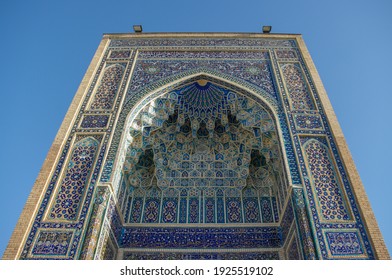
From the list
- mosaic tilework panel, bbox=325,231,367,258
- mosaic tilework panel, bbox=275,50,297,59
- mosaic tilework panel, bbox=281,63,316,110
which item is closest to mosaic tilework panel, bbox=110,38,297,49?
mosaic tilework panel, bbox=275,50,297,59

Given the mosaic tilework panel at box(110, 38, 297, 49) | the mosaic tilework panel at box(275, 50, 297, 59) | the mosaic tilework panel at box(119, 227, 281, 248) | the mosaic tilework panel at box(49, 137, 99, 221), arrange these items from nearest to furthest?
the mosaic tilework panel at box(49, 137, 99, 221) < the mosaic tilework panel at box(119, 227, 281, 248) < the mosaic tilework panel at box(275, 50, 297, 59) < the mosaic tilework panel at box(110, 38, 297, 49)

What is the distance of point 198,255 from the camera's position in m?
5.59

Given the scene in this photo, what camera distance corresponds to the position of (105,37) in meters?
7.30

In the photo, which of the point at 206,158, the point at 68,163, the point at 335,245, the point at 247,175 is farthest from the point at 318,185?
the point at 68,163

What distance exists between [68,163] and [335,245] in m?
3.65

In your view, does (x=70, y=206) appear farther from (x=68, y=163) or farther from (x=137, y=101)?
(x=137, y=101)

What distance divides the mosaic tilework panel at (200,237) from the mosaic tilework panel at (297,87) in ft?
6.63

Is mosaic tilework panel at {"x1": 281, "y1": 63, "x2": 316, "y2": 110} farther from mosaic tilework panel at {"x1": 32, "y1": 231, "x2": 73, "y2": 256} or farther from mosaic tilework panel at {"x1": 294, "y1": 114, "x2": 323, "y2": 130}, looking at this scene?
mosaic tilework panel at {"x1": 32, "y1": 231, "x2": 73, "y2": 256}

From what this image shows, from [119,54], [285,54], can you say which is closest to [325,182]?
[285,54]

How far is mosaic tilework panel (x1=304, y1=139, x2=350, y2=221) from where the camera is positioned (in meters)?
4.64

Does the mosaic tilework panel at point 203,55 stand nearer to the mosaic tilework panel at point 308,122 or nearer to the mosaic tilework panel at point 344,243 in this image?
the mosaic tilework panel at point 308,122

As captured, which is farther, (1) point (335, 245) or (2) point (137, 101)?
(2) point (137, 101)

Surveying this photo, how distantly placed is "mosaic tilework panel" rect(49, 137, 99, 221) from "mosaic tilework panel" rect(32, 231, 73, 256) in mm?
227
